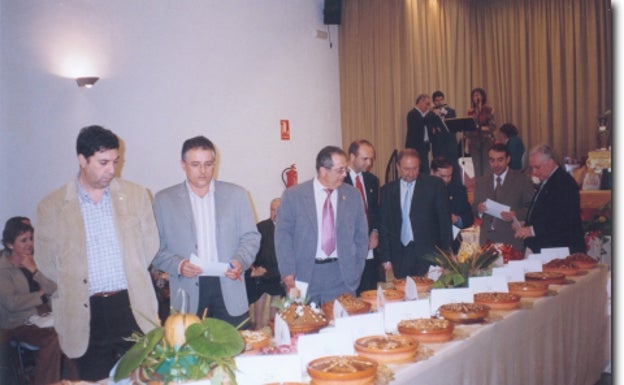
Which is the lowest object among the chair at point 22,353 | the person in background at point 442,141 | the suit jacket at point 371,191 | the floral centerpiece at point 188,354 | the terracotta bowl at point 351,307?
the chair at point 22,353

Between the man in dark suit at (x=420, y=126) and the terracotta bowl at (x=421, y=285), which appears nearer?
the terracotta bowl at (x=421, y=285)

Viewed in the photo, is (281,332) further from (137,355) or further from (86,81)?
(86,81)

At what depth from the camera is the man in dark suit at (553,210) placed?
388 cm

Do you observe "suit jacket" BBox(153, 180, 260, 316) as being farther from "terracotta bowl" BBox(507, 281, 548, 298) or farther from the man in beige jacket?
"terracotta bowl" BBox(507, 281, 548, 298)

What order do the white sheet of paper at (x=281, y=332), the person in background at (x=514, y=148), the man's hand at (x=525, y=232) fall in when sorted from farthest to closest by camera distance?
the person in background at (x=514, y=148) → the man's hand at (x=525, y=232) → the white sheet of paper at (x=281, y=332)

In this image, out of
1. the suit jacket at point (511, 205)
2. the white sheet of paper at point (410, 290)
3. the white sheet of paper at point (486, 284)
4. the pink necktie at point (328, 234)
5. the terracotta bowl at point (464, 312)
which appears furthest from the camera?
the suit jacket at point (511, 205)

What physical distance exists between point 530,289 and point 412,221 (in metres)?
1.03

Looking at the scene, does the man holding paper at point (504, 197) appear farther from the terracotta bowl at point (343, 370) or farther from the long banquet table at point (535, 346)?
the terracotta bowl at point (343, 370)

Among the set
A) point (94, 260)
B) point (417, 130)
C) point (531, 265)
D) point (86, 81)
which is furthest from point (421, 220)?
point (417, 130)

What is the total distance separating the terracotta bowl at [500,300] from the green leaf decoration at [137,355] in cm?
167

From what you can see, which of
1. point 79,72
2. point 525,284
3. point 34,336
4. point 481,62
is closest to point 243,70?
point 79,72

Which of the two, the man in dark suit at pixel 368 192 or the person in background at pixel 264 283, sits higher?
the man in dark suit at pixel 368 192

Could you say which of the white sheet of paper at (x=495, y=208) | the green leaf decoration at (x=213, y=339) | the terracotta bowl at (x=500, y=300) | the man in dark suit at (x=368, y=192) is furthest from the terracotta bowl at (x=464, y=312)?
the white sheet of paper at (x=495, y=208)

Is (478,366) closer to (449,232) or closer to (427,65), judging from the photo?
(449,232)
